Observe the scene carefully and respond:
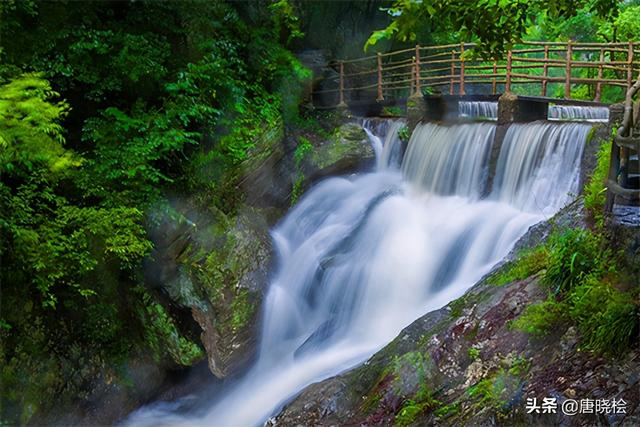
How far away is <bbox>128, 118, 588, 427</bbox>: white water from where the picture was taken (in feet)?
24.2

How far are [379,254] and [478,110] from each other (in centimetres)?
798

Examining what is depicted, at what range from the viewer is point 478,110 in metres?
14.9

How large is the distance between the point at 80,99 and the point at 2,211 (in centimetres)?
225

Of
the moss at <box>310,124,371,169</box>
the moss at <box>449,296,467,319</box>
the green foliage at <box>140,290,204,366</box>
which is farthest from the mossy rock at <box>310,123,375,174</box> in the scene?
the moss at <box>449,296,467,319</box>

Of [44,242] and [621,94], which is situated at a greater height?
[621,94]

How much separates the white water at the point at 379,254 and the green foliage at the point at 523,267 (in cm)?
105

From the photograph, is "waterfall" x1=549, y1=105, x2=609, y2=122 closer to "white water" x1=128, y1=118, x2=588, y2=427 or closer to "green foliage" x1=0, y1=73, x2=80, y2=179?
"white water" x1=128, y1=118, x2=588, y2=427

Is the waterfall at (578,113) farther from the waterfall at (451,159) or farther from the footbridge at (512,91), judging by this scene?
the waterfall at (451,159)

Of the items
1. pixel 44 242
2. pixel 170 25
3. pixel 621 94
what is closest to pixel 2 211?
pixel 44 242

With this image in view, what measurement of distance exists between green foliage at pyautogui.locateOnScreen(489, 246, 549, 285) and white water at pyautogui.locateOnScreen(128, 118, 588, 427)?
1054 millimetres

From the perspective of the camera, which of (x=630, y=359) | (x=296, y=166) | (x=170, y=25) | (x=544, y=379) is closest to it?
(x=630, y=359)

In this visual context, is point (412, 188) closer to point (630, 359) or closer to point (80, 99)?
point (80, 99)

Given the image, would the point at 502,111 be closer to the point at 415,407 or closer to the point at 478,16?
the point at 415,407

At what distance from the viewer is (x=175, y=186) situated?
791 cm
